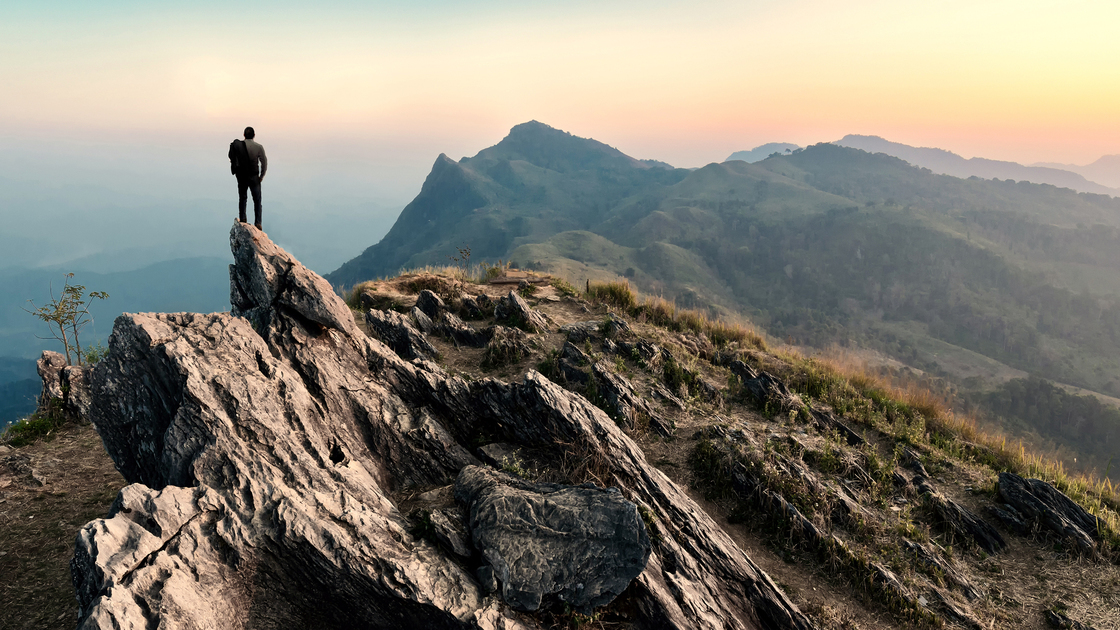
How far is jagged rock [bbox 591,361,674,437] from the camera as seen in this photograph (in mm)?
14062

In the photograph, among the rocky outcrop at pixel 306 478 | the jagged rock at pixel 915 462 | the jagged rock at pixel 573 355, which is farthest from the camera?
the jagged rock at pixel 573 355

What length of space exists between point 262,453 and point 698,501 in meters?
9.55

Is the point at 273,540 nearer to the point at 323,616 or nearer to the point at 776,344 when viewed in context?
the point at 323,616

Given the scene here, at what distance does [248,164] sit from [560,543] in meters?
11.4

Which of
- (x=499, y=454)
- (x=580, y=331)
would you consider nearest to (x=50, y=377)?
(x=499, y=454)

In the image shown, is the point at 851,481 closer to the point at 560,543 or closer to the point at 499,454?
the point at 560,543

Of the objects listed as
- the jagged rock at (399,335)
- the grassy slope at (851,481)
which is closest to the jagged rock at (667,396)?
the grassy slope at (851,481)

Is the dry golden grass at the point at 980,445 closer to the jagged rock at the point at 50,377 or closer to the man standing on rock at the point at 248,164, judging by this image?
the man standing on rock at the point at 248,164

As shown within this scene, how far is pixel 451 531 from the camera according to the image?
24.8 feet

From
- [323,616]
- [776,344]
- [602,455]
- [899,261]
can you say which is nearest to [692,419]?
[602,455]

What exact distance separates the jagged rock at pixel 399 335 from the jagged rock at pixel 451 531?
30.7 ft

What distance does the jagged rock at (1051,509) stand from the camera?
11.0 metres

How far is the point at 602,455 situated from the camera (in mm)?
9758

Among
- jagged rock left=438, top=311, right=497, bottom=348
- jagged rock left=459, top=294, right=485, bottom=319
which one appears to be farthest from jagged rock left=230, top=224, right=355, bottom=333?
jagged rock left=459, top=294, right=485, bottom=319
